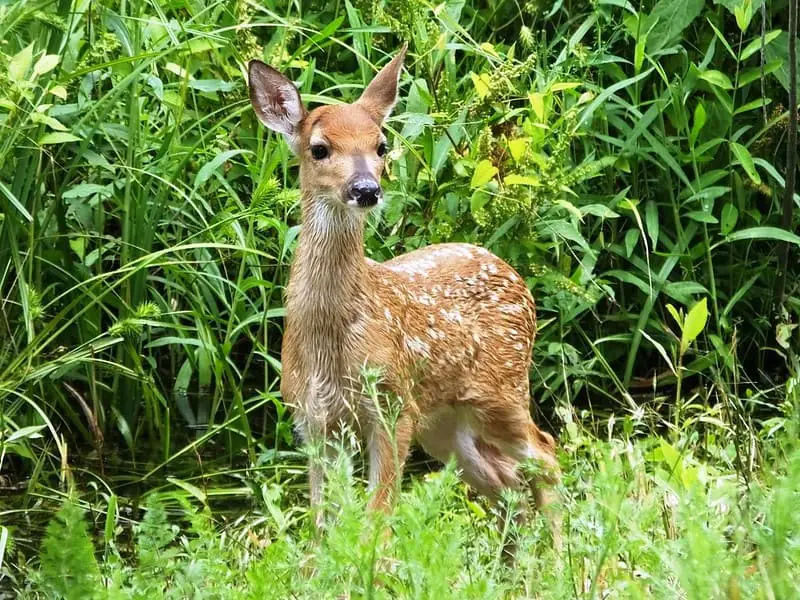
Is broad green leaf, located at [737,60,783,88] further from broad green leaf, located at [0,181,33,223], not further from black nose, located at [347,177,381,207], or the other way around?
broad green leaf, located at [0,181,33,223]

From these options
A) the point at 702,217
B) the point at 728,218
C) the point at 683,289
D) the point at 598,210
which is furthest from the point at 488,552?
the point at 728,218

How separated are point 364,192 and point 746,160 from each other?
2.30 m

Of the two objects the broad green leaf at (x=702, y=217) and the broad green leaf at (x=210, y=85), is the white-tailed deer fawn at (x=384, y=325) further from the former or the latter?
the broad green leaf at (x=702, y=217)

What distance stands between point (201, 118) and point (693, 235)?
2.29m

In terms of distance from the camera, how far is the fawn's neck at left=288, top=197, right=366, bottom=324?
536 cm

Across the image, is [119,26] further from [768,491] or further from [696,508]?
[696,508]

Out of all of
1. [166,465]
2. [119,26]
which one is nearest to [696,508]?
[166,465]

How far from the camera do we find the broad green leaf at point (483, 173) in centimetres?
634

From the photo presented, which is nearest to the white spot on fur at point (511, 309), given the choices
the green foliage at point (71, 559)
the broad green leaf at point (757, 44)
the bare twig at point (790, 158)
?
the bare twig at point (790, 158)

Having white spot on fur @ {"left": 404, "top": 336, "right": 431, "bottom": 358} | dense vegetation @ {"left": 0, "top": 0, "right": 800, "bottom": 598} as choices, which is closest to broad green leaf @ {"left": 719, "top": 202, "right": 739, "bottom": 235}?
dense vegetation @ {"left": 0, "top": 0, "right": 800, "bottom": 598}

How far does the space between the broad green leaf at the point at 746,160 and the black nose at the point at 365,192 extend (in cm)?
220

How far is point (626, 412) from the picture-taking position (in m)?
6.71

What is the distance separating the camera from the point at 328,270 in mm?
5406

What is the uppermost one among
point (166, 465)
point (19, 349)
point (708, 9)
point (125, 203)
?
point (708, 9)
